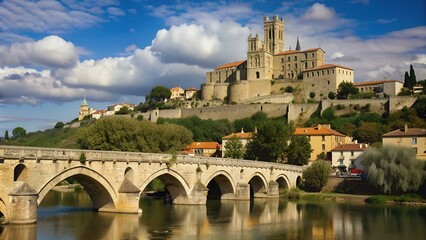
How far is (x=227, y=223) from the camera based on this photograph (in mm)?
34719

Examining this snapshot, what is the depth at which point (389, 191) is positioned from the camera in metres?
50.4

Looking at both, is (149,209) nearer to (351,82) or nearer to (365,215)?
(365,215)

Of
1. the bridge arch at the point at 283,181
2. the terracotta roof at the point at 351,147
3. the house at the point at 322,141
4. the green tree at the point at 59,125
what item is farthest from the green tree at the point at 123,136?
the green tree at the point at 59,125

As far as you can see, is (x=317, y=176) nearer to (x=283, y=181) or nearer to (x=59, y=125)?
(x=283, y=181)

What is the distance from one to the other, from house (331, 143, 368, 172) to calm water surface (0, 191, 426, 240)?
2113 cm

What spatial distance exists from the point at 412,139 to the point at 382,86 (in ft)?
134

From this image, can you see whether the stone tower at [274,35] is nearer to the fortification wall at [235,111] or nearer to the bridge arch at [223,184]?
the fortification wall at [235,111]

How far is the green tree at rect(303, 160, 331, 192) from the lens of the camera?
57.5 m

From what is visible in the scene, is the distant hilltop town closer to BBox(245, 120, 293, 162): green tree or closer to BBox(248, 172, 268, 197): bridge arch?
BBox(245, 120, 293, 162): green tree

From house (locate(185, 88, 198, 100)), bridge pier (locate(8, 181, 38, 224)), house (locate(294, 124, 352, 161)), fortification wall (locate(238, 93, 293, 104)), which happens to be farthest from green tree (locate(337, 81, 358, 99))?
bridge pier (locate(8, 181, 38, 224))

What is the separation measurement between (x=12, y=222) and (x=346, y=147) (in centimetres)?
5021

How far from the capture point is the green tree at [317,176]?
57469 mm

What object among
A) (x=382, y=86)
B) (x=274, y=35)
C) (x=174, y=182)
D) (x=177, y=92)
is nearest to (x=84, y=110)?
(x=177, y=92)

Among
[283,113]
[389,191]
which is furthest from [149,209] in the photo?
[283,113]
